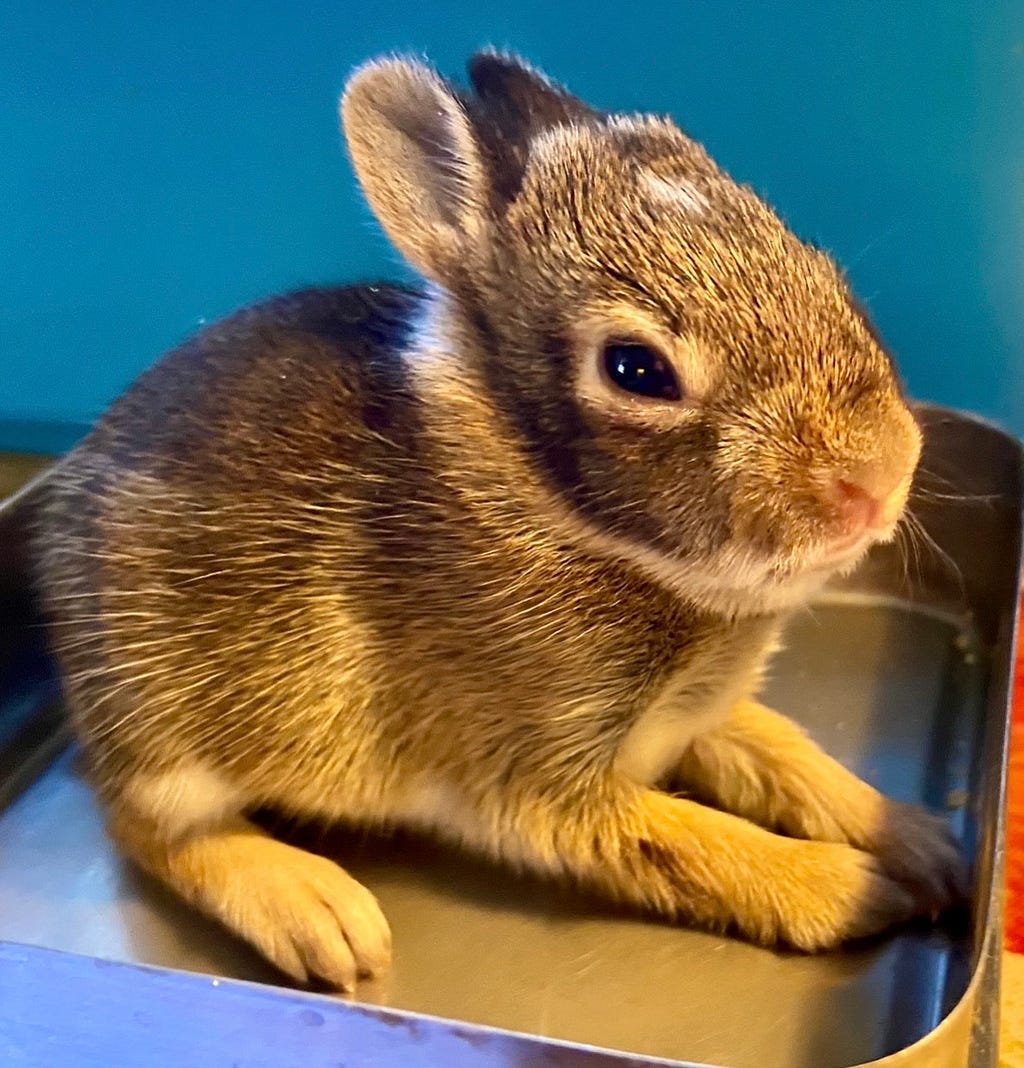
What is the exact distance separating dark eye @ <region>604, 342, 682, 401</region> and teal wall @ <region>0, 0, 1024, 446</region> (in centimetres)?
42

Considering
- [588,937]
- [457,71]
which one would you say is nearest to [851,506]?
[588,937]

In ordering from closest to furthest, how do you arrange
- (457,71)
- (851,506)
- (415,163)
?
(851,506) → (415,163) → (457,71)

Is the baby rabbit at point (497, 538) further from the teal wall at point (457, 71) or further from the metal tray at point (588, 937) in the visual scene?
the teal wall at point (457, 71)

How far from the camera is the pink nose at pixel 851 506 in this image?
0.61 m

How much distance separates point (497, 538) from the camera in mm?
698

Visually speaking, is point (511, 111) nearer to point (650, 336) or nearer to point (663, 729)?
point (650, 336)

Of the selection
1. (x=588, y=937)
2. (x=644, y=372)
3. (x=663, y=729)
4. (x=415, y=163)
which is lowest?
(x=588, y=937)

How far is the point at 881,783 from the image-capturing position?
3.04 ft

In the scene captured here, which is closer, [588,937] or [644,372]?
[644,372]

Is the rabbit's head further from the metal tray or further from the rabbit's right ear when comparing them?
the metal tray

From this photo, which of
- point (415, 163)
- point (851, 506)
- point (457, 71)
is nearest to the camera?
point (851, 506)

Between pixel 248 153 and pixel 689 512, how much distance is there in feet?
2.19

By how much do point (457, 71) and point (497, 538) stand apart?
0.53m

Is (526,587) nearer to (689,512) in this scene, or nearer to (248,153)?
(689,512)
